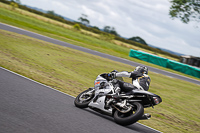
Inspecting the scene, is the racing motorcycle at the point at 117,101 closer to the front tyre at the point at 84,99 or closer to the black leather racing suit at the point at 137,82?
the front tyre at the point at 84,99

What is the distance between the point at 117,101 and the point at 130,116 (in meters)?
0.71

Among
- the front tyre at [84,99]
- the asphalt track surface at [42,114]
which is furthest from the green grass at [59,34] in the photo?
the asphalt track surface at [42,114]

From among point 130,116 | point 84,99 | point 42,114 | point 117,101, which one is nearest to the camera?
point 42,114

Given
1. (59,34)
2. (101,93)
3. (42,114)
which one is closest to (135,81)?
(101,93)

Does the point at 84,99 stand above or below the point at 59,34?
below

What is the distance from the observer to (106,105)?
643 centimetres

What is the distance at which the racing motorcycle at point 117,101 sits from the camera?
5.73 m

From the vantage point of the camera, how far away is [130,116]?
5594mm

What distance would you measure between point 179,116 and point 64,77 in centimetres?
514

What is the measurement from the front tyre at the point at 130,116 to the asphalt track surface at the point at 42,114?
0.54ft

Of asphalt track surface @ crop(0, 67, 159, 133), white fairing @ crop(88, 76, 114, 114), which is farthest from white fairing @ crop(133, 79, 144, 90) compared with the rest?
asphalt track surface @ crop(0, 67, 159, 133)

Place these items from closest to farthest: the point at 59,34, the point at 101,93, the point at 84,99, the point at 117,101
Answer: the point at 117,101 < the point at 101,93 < the point at 84,99 < the point at 59,34

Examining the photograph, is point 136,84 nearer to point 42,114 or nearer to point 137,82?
point 137,82

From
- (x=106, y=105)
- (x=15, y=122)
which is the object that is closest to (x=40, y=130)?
(x=15, y=122)
